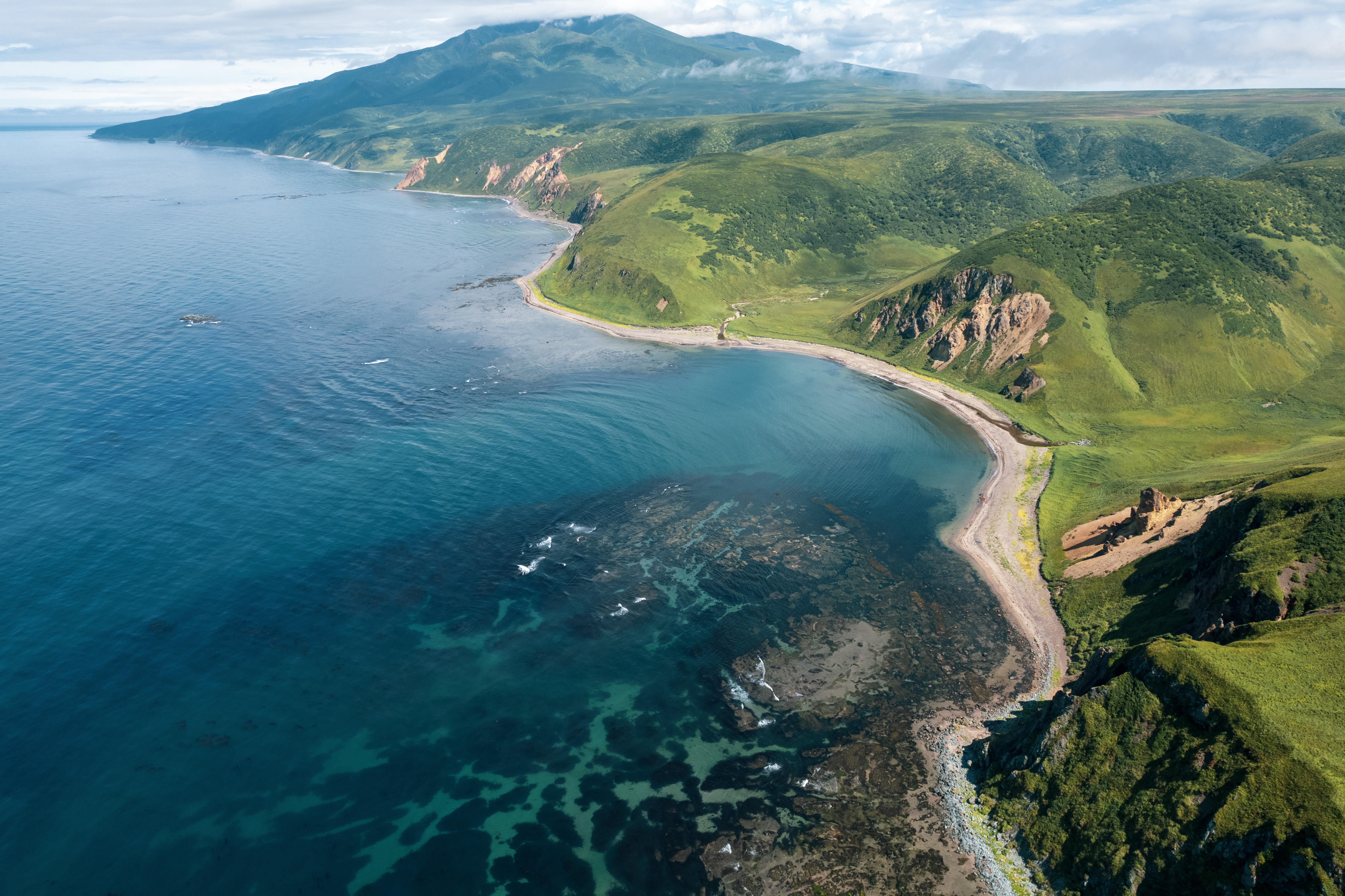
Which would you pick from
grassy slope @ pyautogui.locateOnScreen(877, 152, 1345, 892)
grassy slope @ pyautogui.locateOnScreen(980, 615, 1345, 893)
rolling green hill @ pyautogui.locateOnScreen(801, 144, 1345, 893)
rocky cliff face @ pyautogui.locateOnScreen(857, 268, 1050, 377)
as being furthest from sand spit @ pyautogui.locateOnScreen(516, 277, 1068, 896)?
rocky cliff face @ pyautogui.locateOnScreen(857, 268, 1050, 377)

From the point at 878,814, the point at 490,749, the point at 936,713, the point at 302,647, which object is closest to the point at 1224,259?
the point at 936,713

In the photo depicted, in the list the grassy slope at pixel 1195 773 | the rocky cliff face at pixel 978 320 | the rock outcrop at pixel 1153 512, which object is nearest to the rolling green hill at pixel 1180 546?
the grassy slope at pixel 1195 773

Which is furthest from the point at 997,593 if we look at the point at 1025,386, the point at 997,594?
the point at 1025,386

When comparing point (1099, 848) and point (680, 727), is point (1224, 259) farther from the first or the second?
point (680, 727)

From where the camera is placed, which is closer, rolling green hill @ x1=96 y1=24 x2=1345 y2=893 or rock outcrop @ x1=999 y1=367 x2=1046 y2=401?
rolling green hill @ x1=96 y1=24 x2=1345 y2=893

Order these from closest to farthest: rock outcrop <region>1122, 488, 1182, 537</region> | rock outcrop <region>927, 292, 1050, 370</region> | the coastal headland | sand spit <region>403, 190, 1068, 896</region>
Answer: the coastal headland → sand spit <region>403, 190, 1068, 896</region> → rock outcrop <region>1122, 488, 1182, 537</region> → rock outcrop <region>927, 292, 1050, 370</region>

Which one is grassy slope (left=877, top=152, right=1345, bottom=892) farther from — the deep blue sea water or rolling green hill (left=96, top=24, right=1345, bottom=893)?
the deep blue sea water

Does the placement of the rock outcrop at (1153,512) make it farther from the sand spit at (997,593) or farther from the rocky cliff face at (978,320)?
the rocky cliff face at (978,320)
